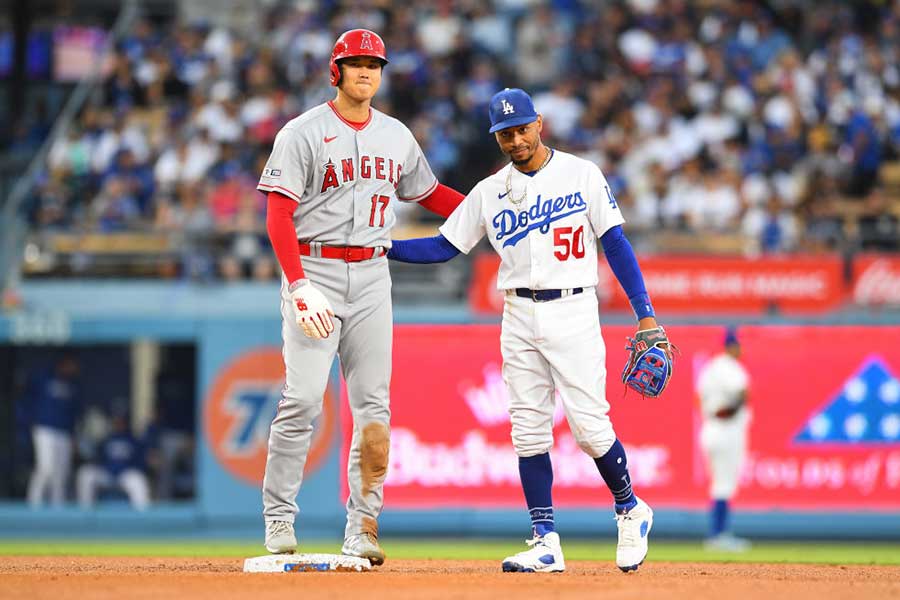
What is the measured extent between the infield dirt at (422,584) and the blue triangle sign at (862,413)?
6.66m

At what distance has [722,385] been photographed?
1260cm

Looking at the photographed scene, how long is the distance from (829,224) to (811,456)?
2710 mm

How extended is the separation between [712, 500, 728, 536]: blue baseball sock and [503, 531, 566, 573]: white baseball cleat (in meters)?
6.34

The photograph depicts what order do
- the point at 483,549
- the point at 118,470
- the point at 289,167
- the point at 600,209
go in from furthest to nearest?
1. the point at 118,470
2. the point at 483,549
3. the point at 600,209
4. the point at 289,167

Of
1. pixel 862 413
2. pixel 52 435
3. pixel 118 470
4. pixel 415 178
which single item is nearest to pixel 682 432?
pixel 862 413

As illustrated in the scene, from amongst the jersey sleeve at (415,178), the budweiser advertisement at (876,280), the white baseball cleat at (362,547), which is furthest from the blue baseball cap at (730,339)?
the white baseball cleat at (362,547)

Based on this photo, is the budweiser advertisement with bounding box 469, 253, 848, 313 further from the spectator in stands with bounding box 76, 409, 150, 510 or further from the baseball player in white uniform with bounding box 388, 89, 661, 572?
the baseball player in white uniform with bounding box 388, 89, 661, 572

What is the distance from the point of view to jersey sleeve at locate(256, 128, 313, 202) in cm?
628

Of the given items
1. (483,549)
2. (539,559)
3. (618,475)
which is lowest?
(483,549)

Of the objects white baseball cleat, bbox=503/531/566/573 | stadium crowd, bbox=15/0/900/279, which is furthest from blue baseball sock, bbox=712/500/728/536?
white baseball cleat, bbox=503/531/566/573

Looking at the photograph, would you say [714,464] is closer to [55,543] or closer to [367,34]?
[55,543]

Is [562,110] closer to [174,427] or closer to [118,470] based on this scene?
[174,427]

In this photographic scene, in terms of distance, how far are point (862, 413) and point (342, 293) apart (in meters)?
8.51

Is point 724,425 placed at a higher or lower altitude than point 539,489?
lower
